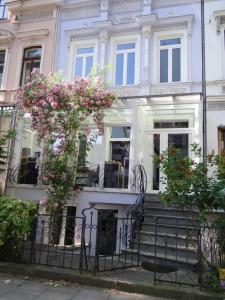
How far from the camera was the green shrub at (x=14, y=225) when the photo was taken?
21.6 ft

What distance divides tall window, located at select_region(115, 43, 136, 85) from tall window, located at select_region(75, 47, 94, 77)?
103cm

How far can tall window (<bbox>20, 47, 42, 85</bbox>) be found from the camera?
12861 millimetres

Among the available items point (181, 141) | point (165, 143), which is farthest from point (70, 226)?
point (181, 141)

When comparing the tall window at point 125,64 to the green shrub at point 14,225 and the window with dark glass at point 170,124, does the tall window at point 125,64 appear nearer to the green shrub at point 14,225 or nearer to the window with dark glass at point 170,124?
the window with dark glass at point 170,124

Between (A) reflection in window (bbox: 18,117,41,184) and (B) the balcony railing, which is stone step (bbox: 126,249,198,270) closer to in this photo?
(A) reflection in window (bbox: 18,117,41,184)

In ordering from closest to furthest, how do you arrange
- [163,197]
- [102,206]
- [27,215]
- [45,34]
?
[163,197]
[27,215]
[102,206]
[45,34]

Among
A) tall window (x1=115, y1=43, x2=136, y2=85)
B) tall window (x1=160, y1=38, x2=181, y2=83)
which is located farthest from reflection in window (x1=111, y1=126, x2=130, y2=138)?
tall window (x1=160, y1=38, x2=181, y2=83)

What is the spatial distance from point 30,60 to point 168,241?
9012 mm

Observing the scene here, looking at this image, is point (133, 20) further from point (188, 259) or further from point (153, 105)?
point (188, 259)

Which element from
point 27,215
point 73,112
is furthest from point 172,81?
point 27,215

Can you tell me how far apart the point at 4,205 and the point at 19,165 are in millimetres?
4942

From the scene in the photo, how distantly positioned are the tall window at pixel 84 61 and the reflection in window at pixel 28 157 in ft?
8.54

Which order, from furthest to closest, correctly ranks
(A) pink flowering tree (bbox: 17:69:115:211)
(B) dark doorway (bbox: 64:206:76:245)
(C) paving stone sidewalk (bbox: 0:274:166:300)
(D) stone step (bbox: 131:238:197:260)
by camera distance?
1. (A) pink flowering tree (bbox: 17:69:115:211)
2. (B) dark doorway (bbox: 64:206:76:245)
3. (D) stone step (bbox: 131:238:197:260)
4. (C) paving stone sidewalk (bbox: 0:274:166:300)

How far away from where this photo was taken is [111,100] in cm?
937
